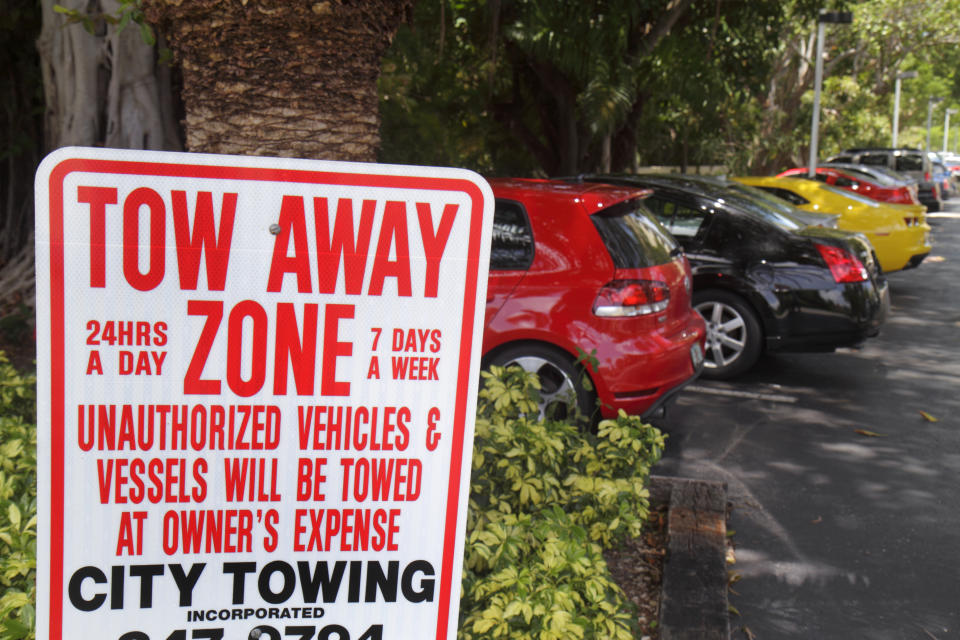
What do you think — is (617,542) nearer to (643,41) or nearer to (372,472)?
(372,472)

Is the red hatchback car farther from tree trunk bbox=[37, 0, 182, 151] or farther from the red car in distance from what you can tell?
the red car in distance

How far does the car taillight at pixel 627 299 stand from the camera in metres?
6.16

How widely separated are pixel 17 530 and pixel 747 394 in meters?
6.38

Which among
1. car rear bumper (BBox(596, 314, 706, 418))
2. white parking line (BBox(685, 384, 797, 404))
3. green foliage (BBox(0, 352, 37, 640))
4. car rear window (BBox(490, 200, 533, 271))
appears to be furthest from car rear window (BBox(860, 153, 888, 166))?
green foliage (BBox(0, 352, 37, 640))

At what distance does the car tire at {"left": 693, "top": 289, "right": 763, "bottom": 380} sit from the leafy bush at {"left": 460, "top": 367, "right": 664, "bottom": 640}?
14.4ft

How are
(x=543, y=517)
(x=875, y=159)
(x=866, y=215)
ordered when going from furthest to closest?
(x=875, y=159) < (x=866, y=215) < (x=543, y=517)

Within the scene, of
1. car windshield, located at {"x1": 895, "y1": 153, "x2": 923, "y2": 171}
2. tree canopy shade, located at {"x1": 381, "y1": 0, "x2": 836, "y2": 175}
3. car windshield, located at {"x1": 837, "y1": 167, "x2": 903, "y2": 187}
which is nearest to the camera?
tree canopy shade, located at {"x1": 381, "y1": 0, "x2": 836, "y2": 175}

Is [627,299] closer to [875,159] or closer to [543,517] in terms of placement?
[543,517]

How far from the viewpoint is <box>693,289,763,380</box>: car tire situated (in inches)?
344

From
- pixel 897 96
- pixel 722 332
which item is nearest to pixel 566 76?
pixel 722 332

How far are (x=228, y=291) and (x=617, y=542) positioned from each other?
3115mm

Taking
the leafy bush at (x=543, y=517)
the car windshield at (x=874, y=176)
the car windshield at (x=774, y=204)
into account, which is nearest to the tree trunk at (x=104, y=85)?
the leafy bush at (x=543, y=517)

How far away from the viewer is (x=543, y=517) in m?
3.62

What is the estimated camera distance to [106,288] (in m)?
1.64
